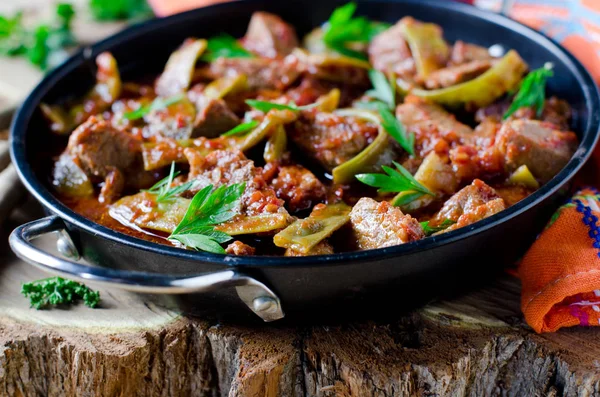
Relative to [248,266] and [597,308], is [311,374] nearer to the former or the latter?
[248,266]

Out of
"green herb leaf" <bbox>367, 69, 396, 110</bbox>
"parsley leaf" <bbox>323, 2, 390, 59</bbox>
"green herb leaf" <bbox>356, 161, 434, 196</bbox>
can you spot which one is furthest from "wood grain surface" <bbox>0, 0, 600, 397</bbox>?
"parsley leaf" <bbox>323, 2, 390, 59</bbox>

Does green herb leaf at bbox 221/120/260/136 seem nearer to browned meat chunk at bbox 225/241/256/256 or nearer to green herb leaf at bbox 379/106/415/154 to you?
green herb leaf at bbox 379/106/415/154

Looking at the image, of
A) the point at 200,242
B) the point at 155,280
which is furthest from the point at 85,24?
the point at 155,280

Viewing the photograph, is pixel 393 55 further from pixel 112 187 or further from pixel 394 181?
pixel 112 187

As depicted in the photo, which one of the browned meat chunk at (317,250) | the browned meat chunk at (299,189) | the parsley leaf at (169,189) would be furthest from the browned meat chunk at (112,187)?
the browned meat chunk at (317,250)

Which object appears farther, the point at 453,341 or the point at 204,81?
the point at 204,81

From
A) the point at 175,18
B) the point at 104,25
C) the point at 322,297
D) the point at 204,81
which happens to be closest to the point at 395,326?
the point at 322,297

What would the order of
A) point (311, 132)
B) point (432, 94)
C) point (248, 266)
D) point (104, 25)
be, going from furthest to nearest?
point (104, 25) → point (432, 94) → point (311, 132) → point (248, 266)
